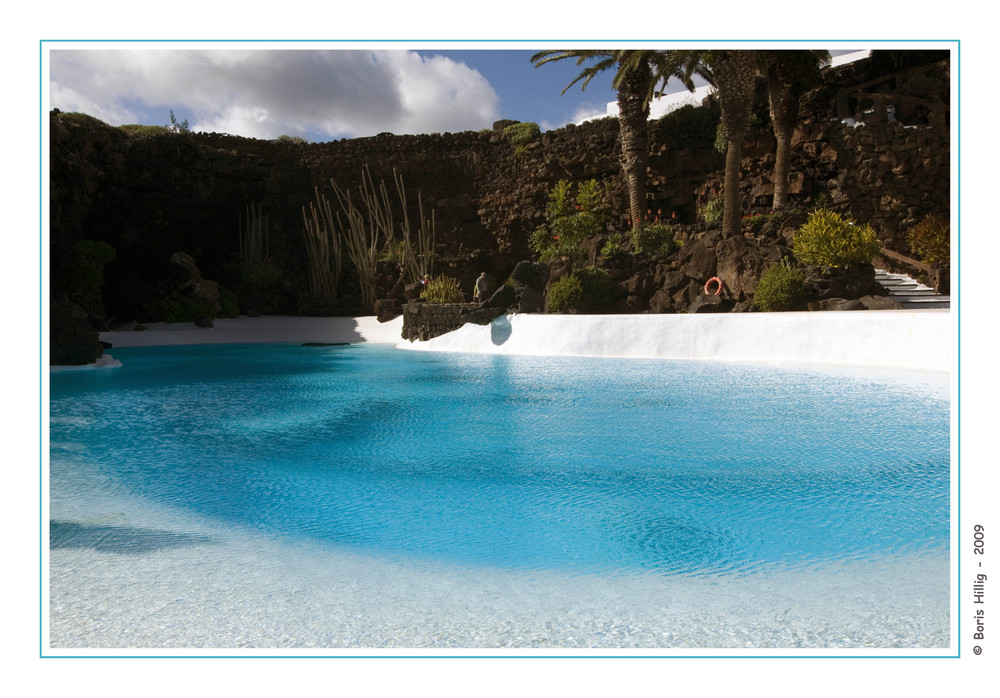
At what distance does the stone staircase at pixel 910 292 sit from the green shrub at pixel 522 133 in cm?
1209

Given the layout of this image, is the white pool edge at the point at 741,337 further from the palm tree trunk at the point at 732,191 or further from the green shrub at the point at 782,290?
the palm tree trunk at the point at 732,191

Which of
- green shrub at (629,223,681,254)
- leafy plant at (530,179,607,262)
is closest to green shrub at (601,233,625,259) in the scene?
green shrub at (629,223,681,254)

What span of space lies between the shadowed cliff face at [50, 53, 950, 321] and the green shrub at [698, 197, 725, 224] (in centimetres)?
49

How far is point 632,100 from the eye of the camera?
17250 mm

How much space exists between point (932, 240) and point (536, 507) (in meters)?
14.4

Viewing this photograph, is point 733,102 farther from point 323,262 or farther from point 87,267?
point 87,267

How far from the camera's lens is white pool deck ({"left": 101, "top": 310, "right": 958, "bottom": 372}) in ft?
28.0

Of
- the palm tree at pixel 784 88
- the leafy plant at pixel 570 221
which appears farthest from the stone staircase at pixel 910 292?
the leafy plant at pixel 570 221

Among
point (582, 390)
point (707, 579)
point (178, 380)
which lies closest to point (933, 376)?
point (582, 390)

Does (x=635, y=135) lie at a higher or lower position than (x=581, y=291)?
higher

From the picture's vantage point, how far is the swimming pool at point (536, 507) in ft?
7.89

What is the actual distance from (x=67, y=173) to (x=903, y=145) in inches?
698

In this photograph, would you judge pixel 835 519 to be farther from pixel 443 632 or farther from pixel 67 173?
pixel 67 173

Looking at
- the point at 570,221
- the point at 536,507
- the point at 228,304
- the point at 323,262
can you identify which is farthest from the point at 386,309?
the point at 536,507
